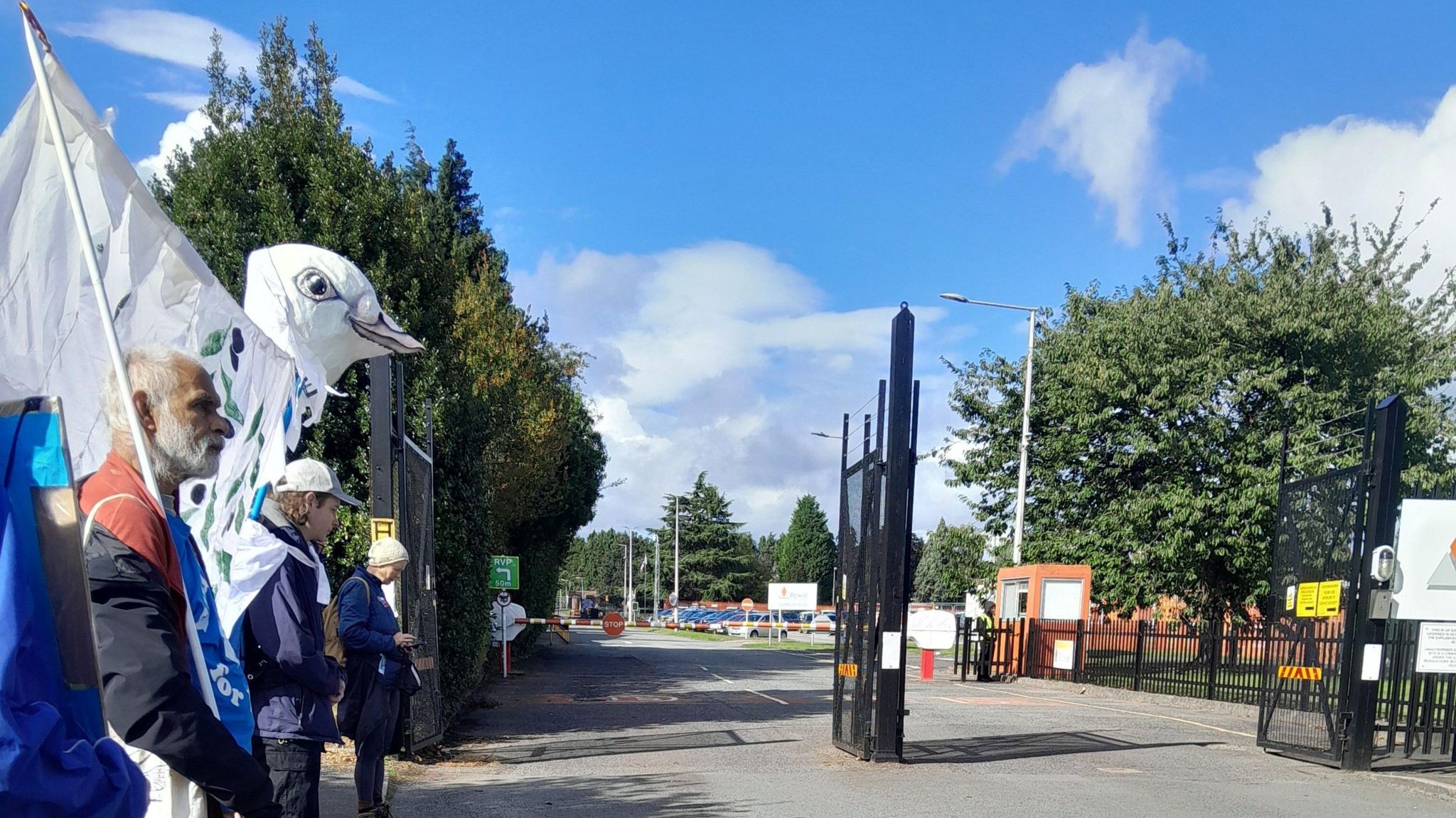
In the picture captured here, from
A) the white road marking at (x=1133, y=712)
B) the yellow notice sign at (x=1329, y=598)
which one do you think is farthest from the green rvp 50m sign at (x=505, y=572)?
the yellow notice sign at (x=1329, y=598)

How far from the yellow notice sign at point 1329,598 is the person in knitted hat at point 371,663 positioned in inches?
326

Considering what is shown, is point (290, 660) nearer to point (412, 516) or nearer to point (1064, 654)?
point (412, 516)

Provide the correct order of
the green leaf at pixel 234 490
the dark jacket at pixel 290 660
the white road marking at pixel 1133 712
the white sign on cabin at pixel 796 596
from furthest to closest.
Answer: the white sign on cabin at pixel 796 596
the white road marking at pixel 1133 712
the green leaf at pixel 234 490
the dark jacket at pixel 290 660

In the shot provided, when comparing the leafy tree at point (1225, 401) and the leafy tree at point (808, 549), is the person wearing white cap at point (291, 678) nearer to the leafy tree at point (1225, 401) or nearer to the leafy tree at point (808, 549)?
the leafy tree at point (1225, 401)

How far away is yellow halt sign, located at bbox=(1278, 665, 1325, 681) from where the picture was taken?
10.8 m

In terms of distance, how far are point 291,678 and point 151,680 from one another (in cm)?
191

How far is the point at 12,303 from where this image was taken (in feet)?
8.38

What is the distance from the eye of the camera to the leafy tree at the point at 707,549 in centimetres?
9750

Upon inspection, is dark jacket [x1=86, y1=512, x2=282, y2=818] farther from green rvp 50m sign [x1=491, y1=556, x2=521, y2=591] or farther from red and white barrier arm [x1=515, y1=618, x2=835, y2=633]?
red and white barrier arm [x1=515, y1=618, x2=835, y2=633]

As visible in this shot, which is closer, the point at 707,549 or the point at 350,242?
the point at 350,242

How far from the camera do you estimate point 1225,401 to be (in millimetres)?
24516

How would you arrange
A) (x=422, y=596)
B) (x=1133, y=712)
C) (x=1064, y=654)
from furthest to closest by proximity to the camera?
(x=1064, y=654) → (x=1133, y=712) → (x=422, y=596)

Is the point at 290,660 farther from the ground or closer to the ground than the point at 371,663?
farther from the ground

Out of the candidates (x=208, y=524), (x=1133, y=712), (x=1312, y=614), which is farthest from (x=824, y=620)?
(x=208, y=524)
